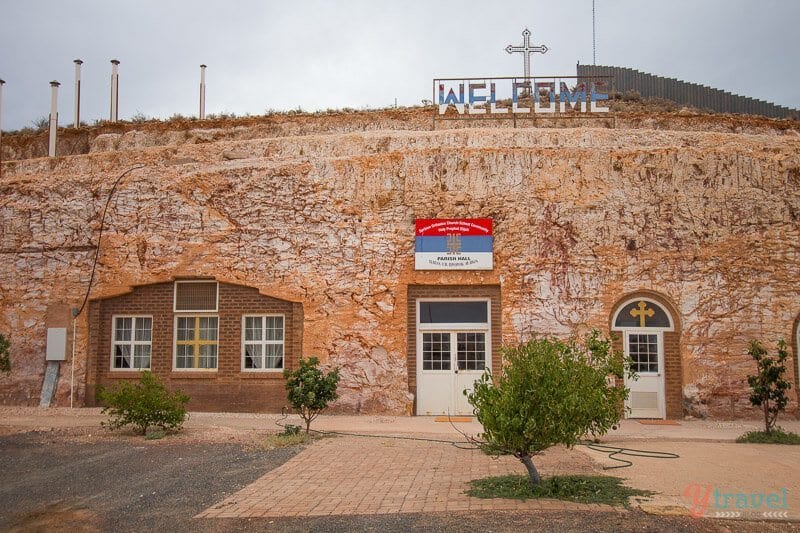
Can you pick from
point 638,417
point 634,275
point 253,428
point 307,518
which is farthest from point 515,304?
point 307,518

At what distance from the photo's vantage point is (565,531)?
6.17 metres

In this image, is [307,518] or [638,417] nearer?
[307,518]

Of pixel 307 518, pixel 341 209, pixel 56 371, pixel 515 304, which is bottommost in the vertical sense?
pixel 307 518

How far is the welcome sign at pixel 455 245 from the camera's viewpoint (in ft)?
50.2

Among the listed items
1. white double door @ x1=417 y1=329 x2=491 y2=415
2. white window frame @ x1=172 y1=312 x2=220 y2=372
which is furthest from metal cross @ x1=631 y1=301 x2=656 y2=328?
white window frame @ x1=172 y1=312 x2=220 y2=372

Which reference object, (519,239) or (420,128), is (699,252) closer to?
(519,239)

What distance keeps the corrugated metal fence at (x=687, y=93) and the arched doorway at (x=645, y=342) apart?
1298 cm

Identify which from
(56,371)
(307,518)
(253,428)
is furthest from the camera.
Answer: (56,371)

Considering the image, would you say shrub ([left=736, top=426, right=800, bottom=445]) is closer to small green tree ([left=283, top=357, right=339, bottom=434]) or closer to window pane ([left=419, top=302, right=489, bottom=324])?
window pane ([left=419, top=302, right=489, bottom=324])

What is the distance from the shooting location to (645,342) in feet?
49.9

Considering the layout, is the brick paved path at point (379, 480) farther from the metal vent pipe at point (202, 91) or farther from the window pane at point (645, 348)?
the metal vent pipe at point (202, 91)

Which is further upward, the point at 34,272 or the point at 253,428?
the point at 34,272

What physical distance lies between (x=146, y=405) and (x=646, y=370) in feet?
34.0

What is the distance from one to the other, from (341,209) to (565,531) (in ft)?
34.8
